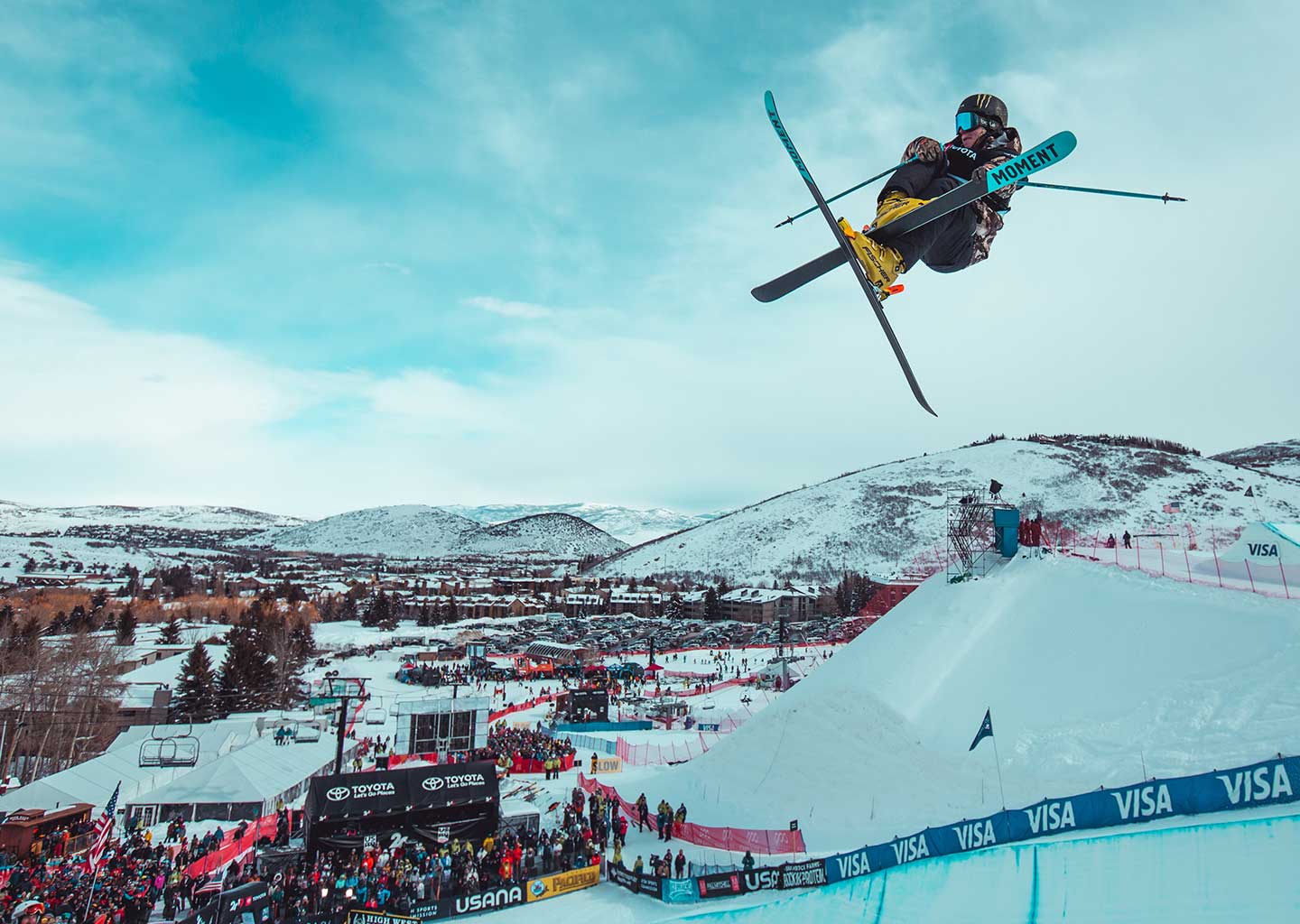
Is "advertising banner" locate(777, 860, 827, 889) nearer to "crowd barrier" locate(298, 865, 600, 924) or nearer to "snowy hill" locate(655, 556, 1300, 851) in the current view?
"snowy hill" locate(655, 556, 1300, 851)

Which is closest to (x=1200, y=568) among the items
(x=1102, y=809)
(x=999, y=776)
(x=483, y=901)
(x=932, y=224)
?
(x=999, y=776)

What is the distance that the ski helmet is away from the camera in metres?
6.33

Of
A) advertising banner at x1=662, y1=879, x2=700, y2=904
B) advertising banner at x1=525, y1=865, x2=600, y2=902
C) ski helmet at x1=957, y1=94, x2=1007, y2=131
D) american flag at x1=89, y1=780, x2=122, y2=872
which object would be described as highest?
ski helmet at x1=957, y1=94, x2=1007, y2=131

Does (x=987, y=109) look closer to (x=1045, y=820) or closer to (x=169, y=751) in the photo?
(x=1045, y=820)

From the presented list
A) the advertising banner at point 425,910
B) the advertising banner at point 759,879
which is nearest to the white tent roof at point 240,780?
the advertising banner at point 425,910

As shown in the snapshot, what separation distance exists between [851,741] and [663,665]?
3803 centimetres

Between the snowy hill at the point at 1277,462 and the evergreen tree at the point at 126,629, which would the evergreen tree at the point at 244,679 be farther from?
the snowy hill at the point at 1277,462

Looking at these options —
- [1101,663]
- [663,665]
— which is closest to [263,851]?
[1101,663]

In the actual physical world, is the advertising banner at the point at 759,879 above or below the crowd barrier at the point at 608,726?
above

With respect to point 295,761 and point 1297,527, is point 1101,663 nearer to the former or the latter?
point 1297,527

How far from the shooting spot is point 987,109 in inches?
249

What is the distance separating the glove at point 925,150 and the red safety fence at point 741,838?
47.1 feet

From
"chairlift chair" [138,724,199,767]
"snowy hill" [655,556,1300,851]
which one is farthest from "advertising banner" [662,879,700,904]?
"chairlift chair" [138,724,199,767]

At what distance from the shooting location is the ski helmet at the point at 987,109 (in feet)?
20.8
